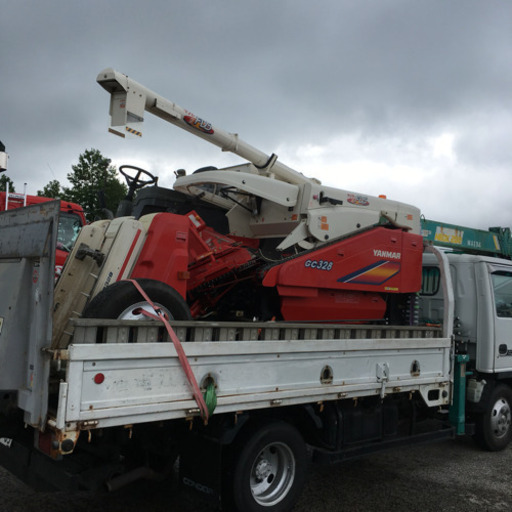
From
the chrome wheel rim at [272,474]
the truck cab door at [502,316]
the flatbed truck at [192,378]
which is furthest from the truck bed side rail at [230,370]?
the truck cab door at [502,316]

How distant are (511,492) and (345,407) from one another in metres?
1.98

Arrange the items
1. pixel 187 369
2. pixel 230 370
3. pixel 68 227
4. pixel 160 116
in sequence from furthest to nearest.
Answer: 1. pixel 68 227
2. pixel 160 116
3. pixel 230 370
4. pixel 187 369

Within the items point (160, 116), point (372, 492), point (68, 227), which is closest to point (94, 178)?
point (68, 227)

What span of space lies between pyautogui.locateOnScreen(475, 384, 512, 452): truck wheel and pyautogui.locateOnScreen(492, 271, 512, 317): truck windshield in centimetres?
89

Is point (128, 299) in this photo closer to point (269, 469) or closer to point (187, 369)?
point (187, 369)

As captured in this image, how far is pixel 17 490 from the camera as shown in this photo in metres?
4.62

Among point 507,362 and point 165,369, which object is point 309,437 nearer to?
point 165,369

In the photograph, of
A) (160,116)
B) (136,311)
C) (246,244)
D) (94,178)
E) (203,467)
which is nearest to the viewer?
(203,467)

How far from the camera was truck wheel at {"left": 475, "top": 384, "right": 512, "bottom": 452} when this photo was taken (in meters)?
6.12

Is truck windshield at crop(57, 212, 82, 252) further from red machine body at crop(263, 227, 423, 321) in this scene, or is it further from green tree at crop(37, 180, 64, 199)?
green tree at crop(37, 180, 64, 199)

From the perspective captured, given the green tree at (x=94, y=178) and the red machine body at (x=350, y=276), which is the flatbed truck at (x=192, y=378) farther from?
the green tree at (x=94, y=178)

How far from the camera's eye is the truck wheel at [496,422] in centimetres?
612

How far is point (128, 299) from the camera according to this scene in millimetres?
3719

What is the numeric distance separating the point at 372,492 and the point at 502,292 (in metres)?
2.89
